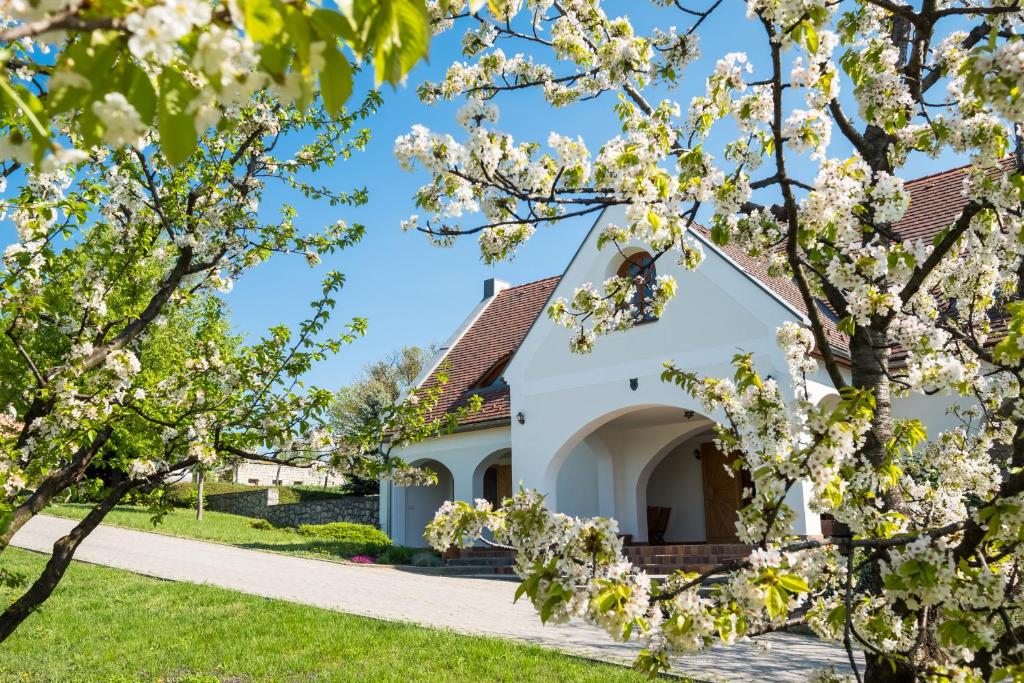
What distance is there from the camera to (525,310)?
64.6ft

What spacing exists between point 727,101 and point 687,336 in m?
9.31

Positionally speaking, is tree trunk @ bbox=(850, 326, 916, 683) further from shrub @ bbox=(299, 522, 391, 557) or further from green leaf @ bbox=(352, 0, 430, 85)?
shrub @ bbox=(299, 522, 391, 557)

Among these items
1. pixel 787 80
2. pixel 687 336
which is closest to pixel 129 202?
pixel 787 80

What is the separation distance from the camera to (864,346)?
3.27 m

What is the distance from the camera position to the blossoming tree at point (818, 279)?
2371mm

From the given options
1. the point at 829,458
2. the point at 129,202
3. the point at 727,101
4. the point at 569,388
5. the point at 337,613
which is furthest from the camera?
the point at 569,388

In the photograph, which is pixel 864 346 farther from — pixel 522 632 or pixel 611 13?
pixel 522 632

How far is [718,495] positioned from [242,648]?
10.6 m

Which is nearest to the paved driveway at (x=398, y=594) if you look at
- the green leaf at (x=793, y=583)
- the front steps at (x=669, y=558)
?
the front steps at (x=669, y=558)

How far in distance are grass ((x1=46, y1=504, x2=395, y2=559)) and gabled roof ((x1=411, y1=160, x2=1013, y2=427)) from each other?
12.9 ft

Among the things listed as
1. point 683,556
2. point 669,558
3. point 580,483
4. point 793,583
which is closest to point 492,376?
point 580,483

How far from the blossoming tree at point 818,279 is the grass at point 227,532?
1290 centimetres

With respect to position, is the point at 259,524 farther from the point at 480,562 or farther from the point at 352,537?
the point at 480,562

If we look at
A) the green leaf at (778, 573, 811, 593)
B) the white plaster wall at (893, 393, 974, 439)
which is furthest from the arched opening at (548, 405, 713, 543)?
the green leaf at (778, 573, 811, 593)
